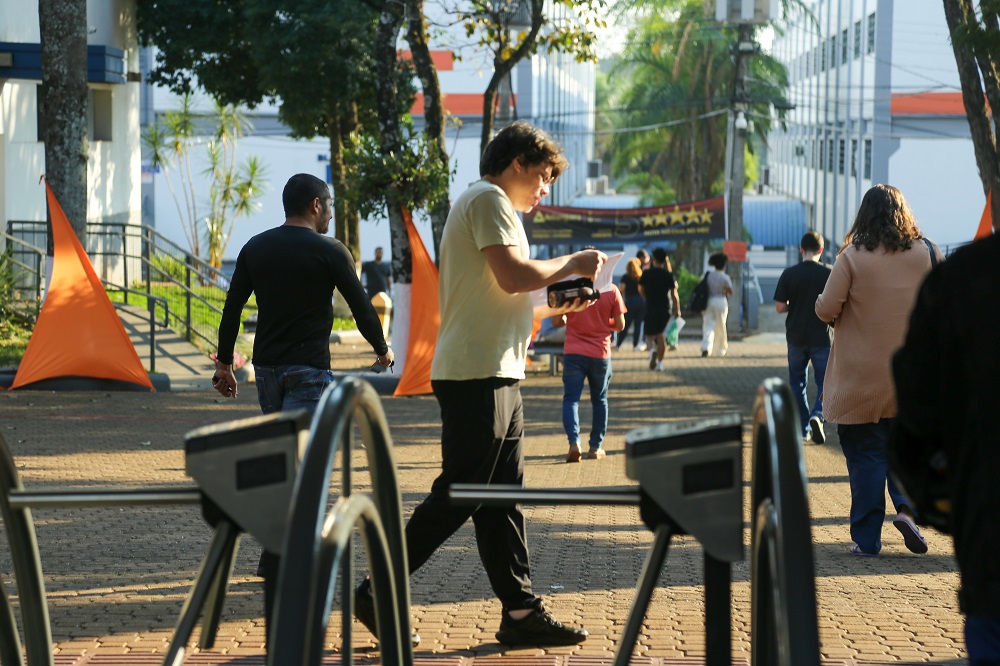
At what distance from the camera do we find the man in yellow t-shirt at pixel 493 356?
5180mm

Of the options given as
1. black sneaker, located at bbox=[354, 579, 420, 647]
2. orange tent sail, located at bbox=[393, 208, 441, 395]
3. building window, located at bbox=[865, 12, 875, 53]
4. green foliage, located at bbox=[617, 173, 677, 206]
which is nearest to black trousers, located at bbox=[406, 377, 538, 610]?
black sneaker, located at bbox=[354, 579, 420, 647]

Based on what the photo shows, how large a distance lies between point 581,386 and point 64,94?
28.5ft

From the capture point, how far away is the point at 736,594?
6.60 m

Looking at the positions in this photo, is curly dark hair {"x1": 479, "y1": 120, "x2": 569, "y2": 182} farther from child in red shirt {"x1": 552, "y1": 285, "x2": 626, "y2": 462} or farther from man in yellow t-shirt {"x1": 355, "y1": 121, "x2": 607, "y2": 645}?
child in red shirt {"x1": 552, "y1": 285, "x2": 626, "y2": 462}

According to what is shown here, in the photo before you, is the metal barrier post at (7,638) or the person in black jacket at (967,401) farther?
the metal barrier post at (7,638)

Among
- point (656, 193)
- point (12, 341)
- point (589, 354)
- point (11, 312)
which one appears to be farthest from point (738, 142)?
point (589, 354)

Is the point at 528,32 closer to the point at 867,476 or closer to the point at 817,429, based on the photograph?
the point at 817,429

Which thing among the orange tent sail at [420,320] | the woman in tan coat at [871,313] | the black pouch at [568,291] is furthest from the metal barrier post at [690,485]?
the orange tent sail at [420,320]

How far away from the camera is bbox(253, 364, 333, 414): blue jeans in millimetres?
6387

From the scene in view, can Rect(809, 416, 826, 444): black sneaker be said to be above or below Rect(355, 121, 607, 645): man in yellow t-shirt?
below

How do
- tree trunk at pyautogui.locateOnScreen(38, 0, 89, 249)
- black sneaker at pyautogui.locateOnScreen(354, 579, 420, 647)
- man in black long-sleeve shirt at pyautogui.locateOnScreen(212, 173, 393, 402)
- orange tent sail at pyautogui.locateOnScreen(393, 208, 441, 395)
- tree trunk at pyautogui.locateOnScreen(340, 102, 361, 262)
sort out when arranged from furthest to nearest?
1. tree trunk at pyautogui.locateOnScreen(340, 102, 361, 262)
2. tree trunk at pyautogui.locateOnScreen(38, 0, 89, 249)
3. orange tent sail at pyautogui.locateOnScreen(393, 208, 441, 395)
4. man in black long-sleeve shirt at pyautogui.locateOnScreen(212, 173, 393, 402)
5. black sneaker at pyautogui.locateOnScreen(354, 579, 420, 647)

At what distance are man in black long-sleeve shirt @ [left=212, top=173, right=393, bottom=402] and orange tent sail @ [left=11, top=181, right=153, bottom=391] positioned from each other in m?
9.17

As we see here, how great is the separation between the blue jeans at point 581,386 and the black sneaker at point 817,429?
219 cm

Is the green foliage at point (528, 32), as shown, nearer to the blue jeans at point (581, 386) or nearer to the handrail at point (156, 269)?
the handrail at point (156, 269)
